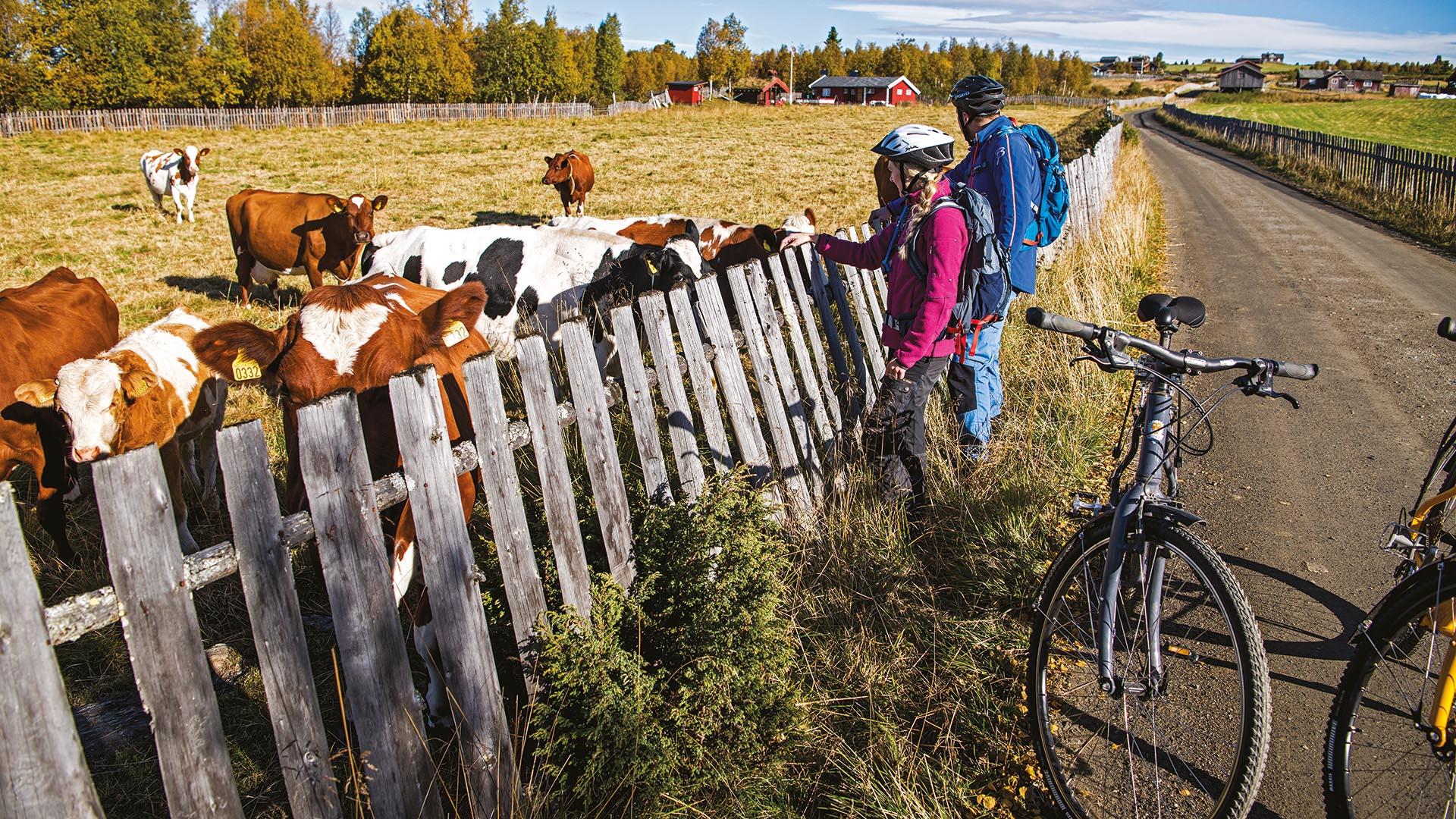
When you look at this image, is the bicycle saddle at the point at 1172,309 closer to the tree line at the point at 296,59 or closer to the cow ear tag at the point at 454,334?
the cow ear tag at the point at 454,334

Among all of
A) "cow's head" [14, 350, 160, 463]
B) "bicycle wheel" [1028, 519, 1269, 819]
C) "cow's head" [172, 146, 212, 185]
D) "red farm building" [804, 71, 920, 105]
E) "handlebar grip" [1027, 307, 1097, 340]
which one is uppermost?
"red farm building" [804, 71, 920, 105]

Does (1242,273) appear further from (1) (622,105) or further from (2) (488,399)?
(1) (622,105)

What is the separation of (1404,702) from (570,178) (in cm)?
1740

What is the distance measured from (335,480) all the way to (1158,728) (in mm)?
2944

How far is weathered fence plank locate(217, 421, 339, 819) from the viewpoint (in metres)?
2.12

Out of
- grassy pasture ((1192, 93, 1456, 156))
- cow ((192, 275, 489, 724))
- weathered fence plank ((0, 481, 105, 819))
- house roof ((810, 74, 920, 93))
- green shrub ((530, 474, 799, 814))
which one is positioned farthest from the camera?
house roof ((810, 74, 920, 93))

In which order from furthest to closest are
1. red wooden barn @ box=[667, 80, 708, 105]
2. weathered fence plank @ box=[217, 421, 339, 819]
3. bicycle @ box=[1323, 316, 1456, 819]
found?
red wooden barn @ box=[667, 80, 708, 105] → bicycle @ box=[1323, 316, 1456, 819] → weathered fence plank @ box=[217, 421, 339, 819]

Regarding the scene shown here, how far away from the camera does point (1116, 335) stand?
2699 mm

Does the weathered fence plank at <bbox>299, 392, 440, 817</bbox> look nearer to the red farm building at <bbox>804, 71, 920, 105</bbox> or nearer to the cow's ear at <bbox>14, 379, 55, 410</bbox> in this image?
the cow's ear at <bbox>14, 379, 55, 410</bbox>

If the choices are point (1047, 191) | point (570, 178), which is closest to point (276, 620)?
point (1047, 191)

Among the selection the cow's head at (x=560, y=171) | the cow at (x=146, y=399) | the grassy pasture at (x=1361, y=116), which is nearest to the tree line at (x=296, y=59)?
the grassy pasture at (x=1361, y=116)

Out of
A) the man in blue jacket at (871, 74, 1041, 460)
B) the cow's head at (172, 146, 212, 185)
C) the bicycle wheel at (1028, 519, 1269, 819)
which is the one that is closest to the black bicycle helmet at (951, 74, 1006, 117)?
the man in blue jacket at (871, 74, 1041, 460)

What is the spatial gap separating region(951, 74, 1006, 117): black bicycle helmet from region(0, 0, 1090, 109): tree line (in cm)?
6755

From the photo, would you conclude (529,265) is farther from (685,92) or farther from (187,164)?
(685,92)
